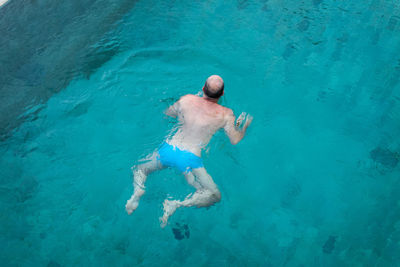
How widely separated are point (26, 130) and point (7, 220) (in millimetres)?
1218

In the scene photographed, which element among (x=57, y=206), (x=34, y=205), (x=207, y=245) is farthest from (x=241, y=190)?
(x=34, y=205)

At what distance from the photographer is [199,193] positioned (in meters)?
3.42

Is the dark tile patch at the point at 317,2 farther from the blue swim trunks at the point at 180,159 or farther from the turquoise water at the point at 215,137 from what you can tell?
the blue swim trunks at the point at 180,159

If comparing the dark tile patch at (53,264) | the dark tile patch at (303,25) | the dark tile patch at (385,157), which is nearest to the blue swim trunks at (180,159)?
the dark tile patch at (53,264)

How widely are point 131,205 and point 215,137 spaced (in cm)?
135

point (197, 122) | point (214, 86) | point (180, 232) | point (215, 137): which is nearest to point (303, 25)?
point (215, 137)

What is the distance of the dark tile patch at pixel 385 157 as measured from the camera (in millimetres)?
4074

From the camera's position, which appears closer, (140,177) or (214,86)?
(214,86)

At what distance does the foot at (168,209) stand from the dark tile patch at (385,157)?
2788mm

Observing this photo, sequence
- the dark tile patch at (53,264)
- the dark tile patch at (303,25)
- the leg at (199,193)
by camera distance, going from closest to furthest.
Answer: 1. the dark tile patch at (53,264)
2. the leg at (199,193)
3. the dark tile patch at (303,25)

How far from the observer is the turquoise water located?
345cm

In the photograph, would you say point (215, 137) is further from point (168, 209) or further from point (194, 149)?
point (168, 209)

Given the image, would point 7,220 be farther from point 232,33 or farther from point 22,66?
point 232,33

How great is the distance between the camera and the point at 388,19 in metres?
5.66
